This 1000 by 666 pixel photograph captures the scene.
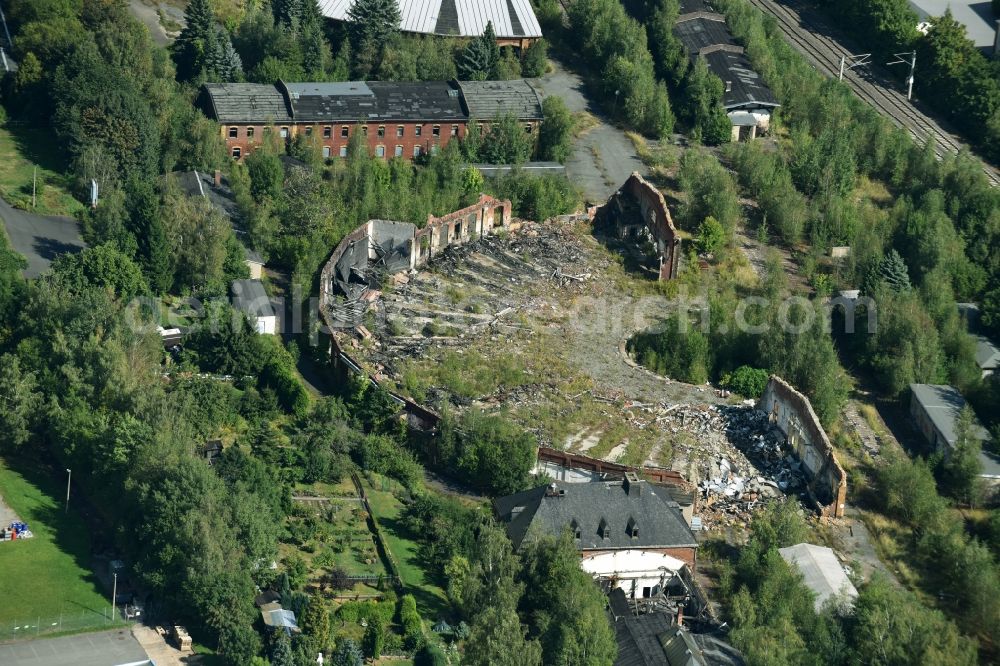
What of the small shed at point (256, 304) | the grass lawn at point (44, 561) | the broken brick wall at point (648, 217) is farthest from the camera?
the broken brick wall at point (648, 217)

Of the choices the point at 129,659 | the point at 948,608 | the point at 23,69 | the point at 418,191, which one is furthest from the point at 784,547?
the point at 23,69

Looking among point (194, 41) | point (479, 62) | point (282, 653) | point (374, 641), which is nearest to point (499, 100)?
point (479, 62)

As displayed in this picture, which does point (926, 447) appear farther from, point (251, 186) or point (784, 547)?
point (251, 186)

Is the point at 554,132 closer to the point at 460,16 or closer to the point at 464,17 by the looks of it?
the point at 464,17

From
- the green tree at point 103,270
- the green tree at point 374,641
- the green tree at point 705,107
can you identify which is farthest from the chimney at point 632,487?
the green tree at point 705,107

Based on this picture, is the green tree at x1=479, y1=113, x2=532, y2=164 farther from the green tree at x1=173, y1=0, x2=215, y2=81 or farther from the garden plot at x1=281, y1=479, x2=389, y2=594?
the garden plot at x1=281, y1=479, x2=389, y2=594

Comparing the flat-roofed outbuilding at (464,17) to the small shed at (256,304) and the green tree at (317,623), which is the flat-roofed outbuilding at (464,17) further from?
the green tree at (317,623)

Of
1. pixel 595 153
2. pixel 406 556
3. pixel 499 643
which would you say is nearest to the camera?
pixel 499 643
